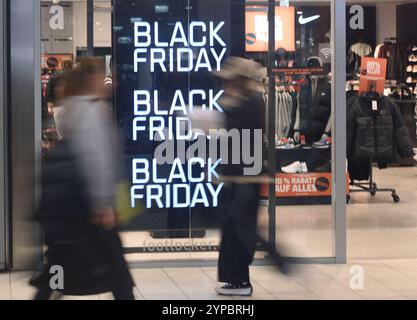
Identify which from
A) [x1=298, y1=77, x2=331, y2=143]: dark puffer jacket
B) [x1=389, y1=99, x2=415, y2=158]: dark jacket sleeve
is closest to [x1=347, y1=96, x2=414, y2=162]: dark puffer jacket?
[x1=389, y1=99, x2=415, y2=158]: dark jacket sleeve

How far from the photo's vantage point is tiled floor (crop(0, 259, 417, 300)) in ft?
21.5

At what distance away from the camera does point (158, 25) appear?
24.6 feet

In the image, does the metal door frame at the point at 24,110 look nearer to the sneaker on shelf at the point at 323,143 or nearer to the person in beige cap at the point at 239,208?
the person in beige cap at the point at 239,208

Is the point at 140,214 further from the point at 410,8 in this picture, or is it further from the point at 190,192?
the point at 410,8

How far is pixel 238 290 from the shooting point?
252 inches

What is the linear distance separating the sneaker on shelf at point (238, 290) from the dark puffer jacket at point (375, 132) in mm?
5398

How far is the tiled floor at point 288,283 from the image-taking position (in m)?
6.56

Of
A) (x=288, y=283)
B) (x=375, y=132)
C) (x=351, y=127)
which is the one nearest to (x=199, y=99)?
(x=288, y=283)

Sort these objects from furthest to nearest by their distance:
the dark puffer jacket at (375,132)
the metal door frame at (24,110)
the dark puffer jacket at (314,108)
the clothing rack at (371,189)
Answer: the clothing rack at (371,189) → the dark puffer jacket at (375,132) → the dark puffer jacket at (314,108) → the metal door frame at (24,110)

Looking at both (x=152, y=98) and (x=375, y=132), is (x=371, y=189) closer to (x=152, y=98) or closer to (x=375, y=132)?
(x=375, y=132)

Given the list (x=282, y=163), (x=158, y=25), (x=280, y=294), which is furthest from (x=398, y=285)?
(x=158, y=25)

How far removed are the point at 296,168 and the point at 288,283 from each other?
136cm

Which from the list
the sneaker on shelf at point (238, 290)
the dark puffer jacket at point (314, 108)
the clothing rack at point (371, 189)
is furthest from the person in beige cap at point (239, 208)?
the clothing rack at point (371, 189)

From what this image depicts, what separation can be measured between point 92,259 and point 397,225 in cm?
590
